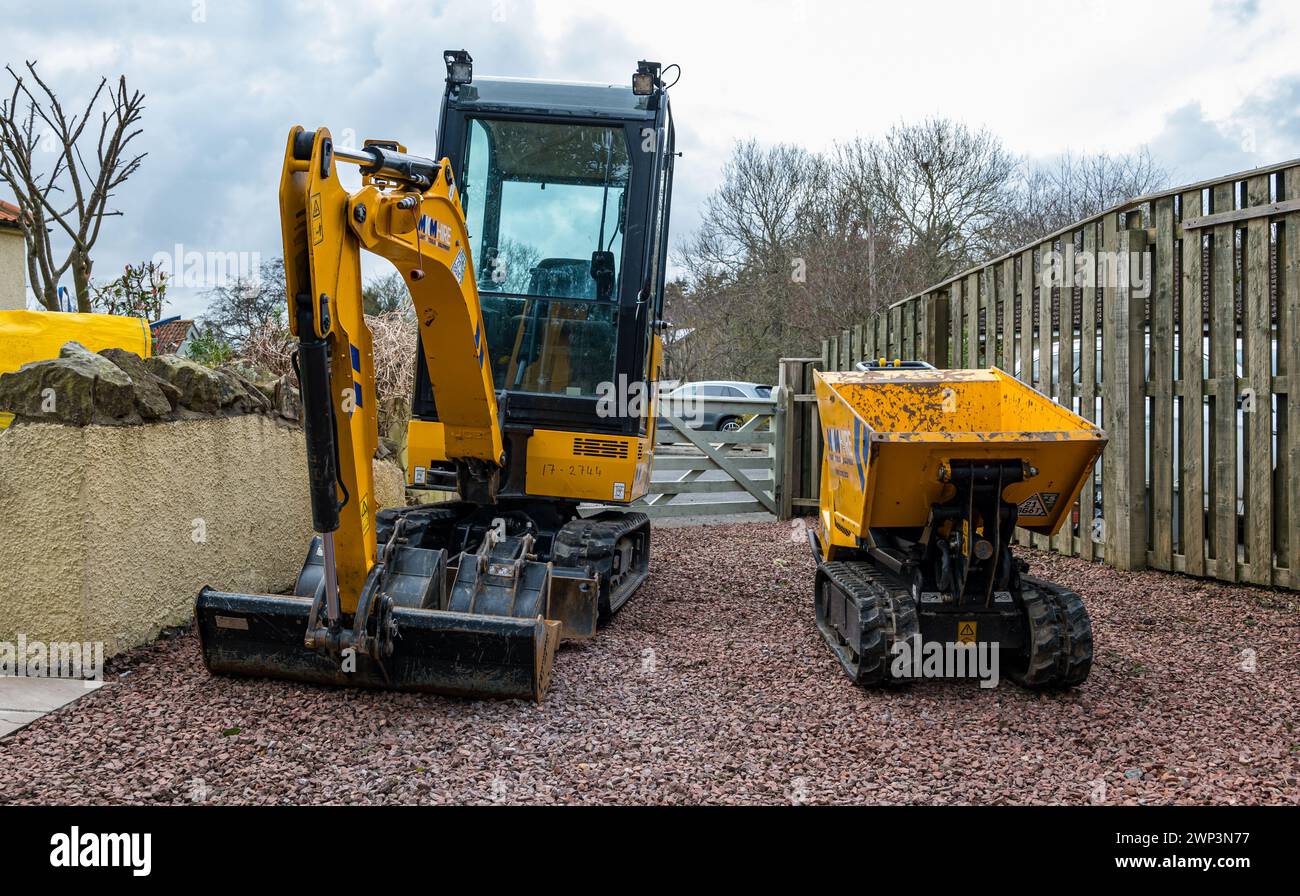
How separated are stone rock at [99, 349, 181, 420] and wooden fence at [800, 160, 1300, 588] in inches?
246

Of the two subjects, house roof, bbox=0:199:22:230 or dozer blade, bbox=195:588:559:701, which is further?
house roof, bbox=0:199:22:230

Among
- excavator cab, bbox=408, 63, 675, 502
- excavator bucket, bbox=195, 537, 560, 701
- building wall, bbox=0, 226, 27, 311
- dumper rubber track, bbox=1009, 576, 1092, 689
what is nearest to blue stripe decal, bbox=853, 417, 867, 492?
dumper rubber track, bbox=1009, 576, 1092, 689

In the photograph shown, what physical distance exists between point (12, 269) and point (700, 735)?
18.2m

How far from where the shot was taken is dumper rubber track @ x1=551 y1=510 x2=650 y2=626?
17.9 ft

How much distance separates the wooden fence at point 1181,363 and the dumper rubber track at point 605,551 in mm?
3619

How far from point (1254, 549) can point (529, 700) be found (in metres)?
4.84

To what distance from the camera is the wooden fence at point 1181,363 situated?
20.2 feet

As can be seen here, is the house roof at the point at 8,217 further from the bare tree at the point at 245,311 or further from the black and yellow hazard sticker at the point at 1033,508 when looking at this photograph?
the black and yellow hazard sticker at the point at 1033,508

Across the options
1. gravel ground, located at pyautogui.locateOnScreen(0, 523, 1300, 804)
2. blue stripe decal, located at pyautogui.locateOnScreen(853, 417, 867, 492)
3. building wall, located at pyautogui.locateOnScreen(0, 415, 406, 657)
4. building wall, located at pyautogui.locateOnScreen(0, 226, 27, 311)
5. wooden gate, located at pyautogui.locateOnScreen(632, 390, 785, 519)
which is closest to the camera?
gravel ground, located at pyautogui.locateOnScreen(0, 523, 1300, 804)

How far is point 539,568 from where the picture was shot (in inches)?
188

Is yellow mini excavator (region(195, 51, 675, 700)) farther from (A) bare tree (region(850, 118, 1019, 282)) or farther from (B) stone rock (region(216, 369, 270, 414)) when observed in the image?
(A) bare tree (region(850, 118, 1019, 282))

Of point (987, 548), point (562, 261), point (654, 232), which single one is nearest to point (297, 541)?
point (562, 261)

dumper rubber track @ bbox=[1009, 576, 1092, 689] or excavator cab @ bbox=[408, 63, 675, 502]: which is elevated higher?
excavator cab @ bbox=[408, 63, 675, 502]

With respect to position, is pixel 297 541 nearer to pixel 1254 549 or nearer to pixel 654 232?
pixel 654 232
